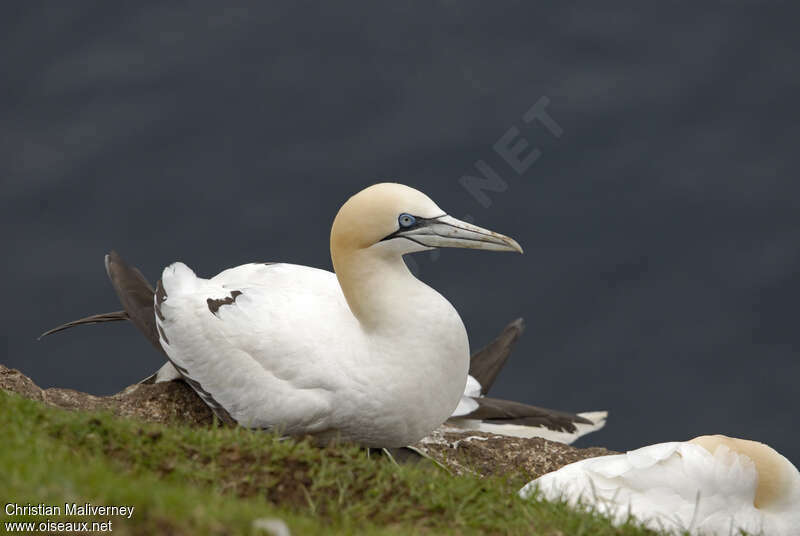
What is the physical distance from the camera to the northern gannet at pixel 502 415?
909cm

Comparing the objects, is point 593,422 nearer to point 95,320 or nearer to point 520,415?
point 520,415

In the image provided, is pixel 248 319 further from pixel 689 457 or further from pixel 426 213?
pixel 689 457

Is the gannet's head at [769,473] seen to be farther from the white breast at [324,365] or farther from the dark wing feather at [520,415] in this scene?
the dark wing feather at [520,415]

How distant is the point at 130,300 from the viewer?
27.9 feet

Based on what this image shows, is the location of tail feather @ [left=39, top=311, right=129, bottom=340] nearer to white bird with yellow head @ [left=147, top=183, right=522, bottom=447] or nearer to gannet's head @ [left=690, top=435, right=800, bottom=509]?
white bird with yellow head @ [left=147, top=183, right=522, bottom=447]

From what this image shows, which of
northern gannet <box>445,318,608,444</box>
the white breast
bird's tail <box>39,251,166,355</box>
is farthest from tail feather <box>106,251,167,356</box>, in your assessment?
northern gannet <box>445,318,608,444</box>

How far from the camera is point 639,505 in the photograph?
6.11 metres

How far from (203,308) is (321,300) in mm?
801

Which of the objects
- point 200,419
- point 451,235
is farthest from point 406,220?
point 200,419

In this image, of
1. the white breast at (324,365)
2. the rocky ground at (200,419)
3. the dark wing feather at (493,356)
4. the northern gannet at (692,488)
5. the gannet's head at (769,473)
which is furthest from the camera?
the dark wing feather at (493,356)

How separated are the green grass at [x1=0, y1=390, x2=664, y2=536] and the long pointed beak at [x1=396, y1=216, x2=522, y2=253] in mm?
1629

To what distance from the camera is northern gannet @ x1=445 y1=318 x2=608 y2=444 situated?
9.09 m

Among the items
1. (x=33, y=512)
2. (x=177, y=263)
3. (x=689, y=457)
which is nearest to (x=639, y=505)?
(x=689, y=457)

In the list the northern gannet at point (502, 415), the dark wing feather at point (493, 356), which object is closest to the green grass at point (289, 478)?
the northern gannet at point (502, 415)
